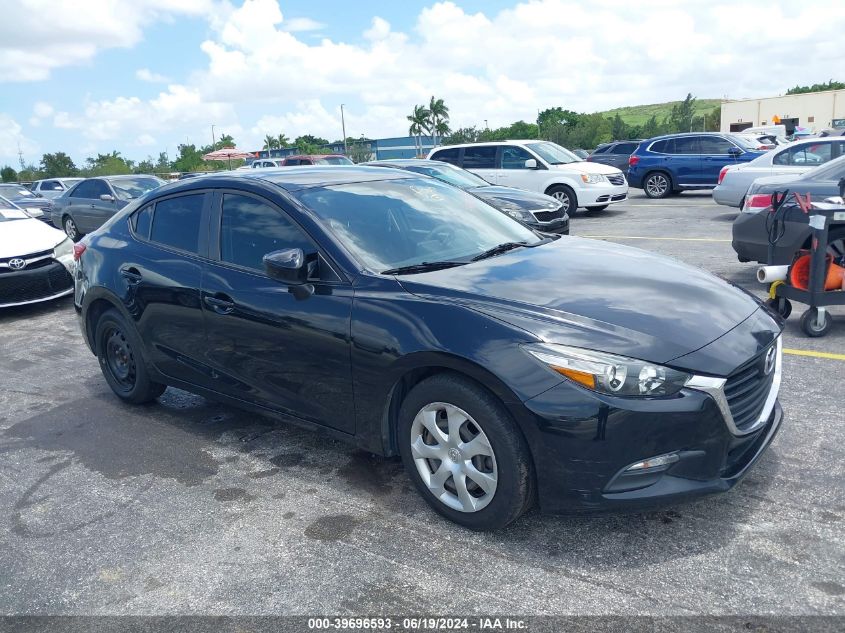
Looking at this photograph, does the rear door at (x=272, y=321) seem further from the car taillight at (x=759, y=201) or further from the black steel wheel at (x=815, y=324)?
the car taillight at (x=759, y=201)

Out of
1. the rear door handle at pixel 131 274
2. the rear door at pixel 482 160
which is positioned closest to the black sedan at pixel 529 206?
the rear door at pixel 482 160

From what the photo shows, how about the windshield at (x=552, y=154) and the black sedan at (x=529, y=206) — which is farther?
the windshield at (x=552, y=154)

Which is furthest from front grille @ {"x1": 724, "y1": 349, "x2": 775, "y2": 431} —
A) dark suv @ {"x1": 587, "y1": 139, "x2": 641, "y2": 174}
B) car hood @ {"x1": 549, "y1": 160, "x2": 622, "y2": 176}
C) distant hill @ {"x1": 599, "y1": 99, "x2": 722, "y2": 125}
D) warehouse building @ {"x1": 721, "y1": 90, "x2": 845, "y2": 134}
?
distant hill @ {"x1": 599, "y1": 99, "x2": 722, "y2": 125}

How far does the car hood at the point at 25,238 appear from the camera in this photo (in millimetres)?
8406

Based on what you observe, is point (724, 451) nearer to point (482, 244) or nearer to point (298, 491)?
point (482, 244)

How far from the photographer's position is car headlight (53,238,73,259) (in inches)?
346

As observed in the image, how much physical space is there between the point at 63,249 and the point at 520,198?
6696 mm

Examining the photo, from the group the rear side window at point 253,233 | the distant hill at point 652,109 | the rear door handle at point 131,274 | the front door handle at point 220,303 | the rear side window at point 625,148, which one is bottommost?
the front door handle at point 220,303

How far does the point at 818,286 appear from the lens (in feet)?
18.1

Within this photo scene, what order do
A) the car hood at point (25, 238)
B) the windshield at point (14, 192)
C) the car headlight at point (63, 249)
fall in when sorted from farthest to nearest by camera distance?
the windshield at point (14, 192), the car headlight at point (63, 249), the car hood at point (25, 238)

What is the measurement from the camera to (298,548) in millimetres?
3207

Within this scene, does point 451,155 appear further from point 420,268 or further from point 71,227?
point 420,268

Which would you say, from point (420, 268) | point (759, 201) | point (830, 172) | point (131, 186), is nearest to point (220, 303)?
point (420, 268)

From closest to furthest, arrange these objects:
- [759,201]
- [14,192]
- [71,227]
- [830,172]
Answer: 1. [830,172]
2. [759,201]
3. [71,227]
4. [14,192]
